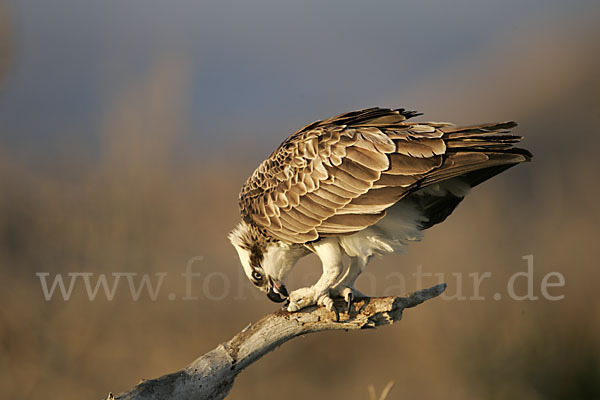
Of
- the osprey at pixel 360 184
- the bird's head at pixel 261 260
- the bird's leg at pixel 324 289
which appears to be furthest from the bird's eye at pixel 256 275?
the bird's leg at pixel 324 289

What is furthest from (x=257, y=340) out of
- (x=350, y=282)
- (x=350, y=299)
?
(x=350, y=282)

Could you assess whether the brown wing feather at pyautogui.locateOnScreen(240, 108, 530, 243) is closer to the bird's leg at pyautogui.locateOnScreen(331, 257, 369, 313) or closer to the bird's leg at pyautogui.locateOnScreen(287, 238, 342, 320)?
the bird's leg at pyautogui.locateOnScreen(287, 238, 342, 320)

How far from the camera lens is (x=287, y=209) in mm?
4594

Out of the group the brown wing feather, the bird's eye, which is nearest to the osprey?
the brown wing feather

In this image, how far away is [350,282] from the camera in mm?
4637

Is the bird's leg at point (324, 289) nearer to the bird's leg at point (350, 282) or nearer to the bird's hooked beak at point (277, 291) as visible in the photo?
the bird's leg at point (350, 282)

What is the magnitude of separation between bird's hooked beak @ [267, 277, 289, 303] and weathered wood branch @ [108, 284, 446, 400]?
58 cm

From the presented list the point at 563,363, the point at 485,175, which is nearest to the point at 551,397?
the point at 563,363

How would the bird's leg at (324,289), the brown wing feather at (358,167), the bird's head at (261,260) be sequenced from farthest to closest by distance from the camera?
the bird's head at (261,260) < the bird's leg at (324,289) < the brown wing feather at (358,167)

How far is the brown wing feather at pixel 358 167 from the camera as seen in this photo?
4.15 meters

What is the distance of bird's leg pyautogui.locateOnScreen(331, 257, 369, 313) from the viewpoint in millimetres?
4509

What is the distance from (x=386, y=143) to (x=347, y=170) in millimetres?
329

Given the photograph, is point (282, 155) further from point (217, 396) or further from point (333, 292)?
point (217, 396)

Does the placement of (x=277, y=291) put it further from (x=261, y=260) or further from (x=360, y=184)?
(x=360, y=184)
